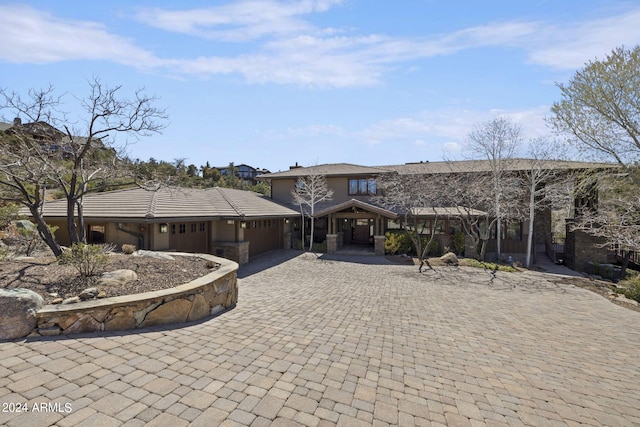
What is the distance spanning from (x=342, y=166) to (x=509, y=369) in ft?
66.0

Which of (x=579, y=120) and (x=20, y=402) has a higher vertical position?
(x=579, y=120)

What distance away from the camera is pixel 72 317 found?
4.18m

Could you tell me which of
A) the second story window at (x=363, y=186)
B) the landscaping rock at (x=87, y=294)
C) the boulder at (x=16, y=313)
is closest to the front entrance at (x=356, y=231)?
the second story window at (x=363, y=186)

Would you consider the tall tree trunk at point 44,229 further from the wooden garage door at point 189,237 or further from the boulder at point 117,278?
the wooden garage door at point 189,237

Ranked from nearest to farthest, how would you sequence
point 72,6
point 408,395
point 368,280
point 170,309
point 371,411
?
point 371,411 → point 408,395 → point 170,309 → point 72,6 → point 368,280

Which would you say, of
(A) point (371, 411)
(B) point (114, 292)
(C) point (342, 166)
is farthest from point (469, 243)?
(B) point (114, 292)

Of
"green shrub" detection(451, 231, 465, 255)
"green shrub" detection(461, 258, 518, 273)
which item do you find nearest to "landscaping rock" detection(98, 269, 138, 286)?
"green shrub" detection(461, 258, 518, 273)

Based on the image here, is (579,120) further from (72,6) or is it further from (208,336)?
(72,6)

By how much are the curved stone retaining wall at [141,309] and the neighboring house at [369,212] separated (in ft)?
40.0

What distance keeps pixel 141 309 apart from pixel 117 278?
1.24 metres

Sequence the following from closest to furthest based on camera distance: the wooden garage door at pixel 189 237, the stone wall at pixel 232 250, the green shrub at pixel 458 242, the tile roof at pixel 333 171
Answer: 1. the wooden garage door at pixel 189 237
2. the stone wall at pixel 232 250
3. the green shrub at pixel 458 242
4. the tile roof at pixel 333 171

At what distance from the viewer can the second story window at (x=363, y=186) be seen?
20.1 metres

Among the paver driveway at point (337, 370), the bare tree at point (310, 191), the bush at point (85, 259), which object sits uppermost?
the bare tree at point (310, 191)

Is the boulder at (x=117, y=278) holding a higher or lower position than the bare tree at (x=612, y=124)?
lower
